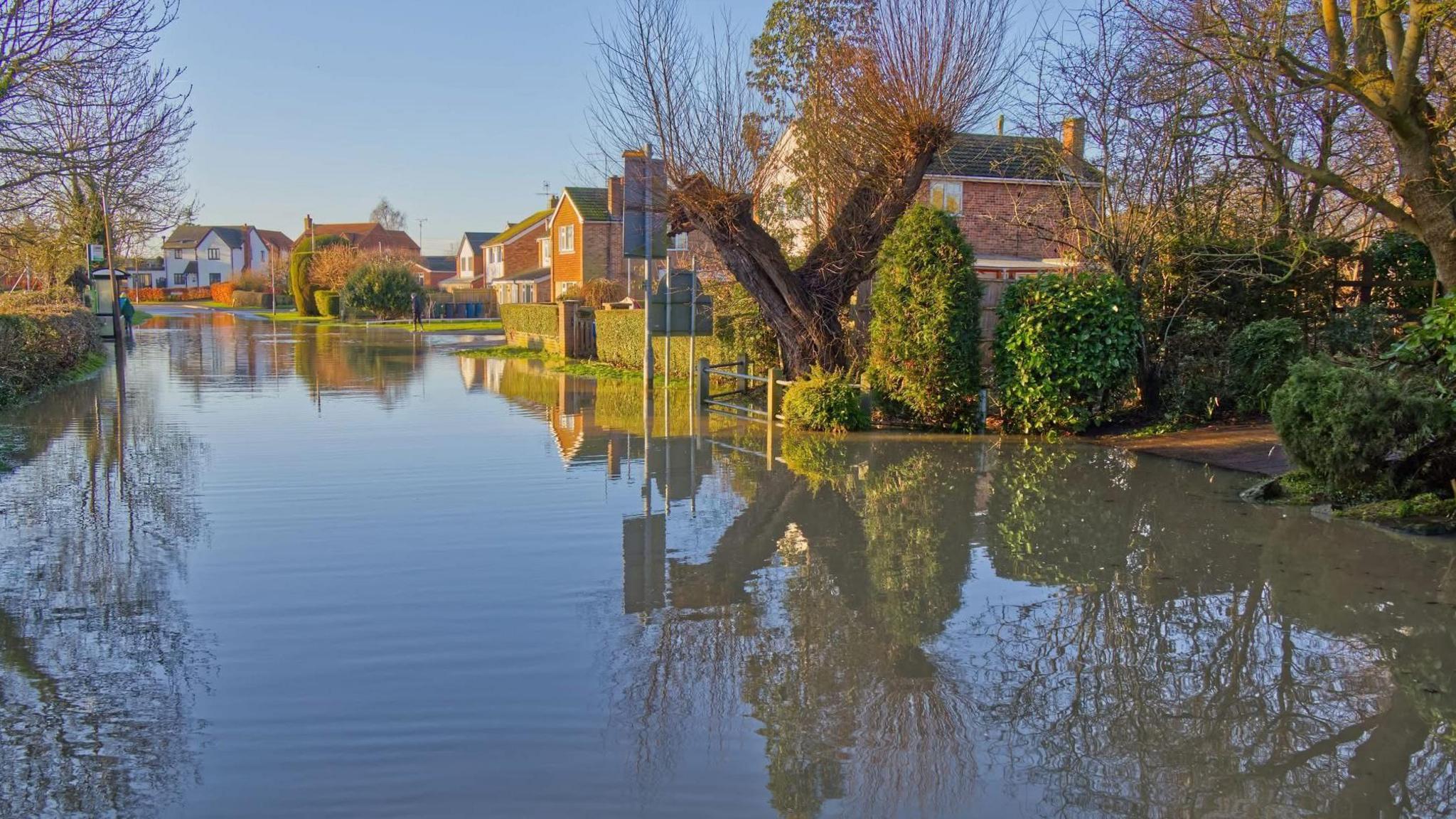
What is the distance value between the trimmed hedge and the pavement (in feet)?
53.6

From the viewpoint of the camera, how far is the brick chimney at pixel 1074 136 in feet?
51.2

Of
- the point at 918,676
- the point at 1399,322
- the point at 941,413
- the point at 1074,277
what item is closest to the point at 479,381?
the point at 941,413

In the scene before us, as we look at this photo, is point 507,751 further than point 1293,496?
No

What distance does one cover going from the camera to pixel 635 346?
24531 millimetres

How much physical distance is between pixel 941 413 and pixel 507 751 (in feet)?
36.1

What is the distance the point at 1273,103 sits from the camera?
43.3 ft

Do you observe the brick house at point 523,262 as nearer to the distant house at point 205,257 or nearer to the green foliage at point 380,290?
the green foliage at point 380,290

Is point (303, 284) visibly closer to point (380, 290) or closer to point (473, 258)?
point (380, 290)

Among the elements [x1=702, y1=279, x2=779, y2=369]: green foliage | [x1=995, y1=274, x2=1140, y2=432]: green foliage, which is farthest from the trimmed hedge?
[x1=995, y1=274, x2=1140, y2=432]: green foliage

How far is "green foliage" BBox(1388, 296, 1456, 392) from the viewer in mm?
8719

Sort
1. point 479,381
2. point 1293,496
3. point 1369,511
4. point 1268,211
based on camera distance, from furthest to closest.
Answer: point 479,381 → point 1268,211 → point 1293,496 → point 1369,511

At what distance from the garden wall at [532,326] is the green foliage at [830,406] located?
16.2 m

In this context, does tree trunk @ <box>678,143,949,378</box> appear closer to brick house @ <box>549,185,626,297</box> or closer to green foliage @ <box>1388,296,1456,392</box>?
green foliage @ <box>1388,296,1456,392</box>

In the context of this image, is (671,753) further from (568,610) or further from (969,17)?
(969,17)
